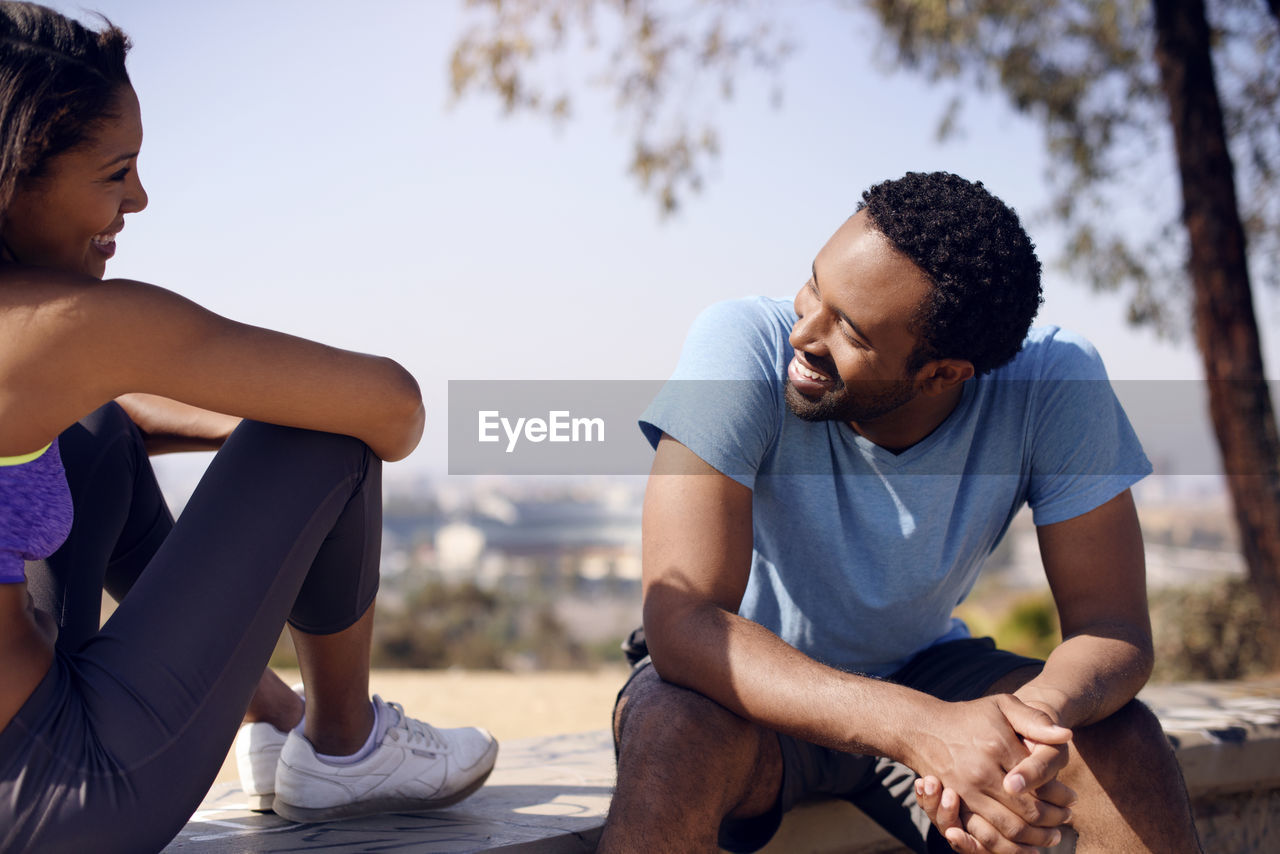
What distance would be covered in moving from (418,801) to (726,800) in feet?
2.24

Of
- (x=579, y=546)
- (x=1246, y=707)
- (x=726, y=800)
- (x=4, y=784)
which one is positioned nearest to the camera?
(x=4, y=784)

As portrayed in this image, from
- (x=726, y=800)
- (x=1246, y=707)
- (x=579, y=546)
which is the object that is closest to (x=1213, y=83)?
(x=1246, y=707)

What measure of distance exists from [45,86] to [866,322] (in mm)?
1352

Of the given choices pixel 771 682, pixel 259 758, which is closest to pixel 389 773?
pixel 259 758

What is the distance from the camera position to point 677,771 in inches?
59.1

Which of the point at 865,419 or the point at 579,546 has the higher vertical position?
the point at 865,419

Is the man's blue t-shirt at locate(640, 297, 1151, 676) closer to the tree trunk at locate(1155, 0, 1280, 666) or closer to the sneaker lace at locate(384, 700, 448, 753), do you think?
the sneaker lace at locate(384, 700, 448, 753)

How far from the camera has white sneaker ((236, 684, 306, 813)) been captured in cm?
198

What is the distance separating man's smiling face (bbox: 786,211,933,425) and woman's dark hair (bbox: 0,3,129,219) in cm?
117

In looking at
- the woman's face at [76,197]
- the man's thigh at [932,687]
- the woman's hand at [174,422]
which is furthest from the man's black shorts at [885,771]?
the woman's face at [76,197]

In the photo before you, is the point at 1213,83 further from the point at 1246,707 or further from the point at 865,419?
the point at 865,419

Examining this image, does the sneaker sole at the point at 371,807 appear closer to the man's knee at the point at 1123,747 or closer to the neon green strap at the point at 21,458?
the neon green strap at the point at 21,458

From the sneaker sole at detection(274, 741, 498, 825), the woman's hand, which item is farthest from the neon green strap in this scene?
the sneaker sole at detection(274, 741, 498, 825)

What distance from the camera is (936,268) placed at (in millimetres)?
1979
